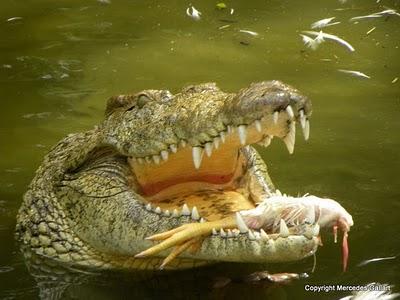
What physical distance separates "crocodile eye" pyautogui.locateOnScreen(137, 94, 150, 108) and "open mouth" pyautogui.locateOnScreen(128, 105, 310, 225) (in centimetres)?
30

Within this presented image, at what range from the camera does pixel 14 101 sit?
21.4ft

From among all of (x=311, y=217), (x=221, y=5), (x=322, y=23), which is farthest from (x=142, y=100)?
(x=221, y=5)

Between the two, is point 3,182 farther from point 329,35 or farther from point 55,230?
point 329,35

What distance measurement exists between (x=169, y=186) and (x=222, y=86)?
8.07 feet

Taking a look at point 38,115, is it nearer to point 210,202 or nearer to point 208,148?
point 210,202

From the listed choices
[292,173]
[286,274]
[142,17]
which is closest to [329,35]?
[142,17]

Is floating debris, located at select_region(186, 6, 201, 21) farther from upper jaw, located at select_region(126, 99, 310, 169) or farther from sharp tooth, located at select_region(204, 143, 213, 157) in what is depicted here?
sharp tooth, located at select_region(204, 143, 213, 157)

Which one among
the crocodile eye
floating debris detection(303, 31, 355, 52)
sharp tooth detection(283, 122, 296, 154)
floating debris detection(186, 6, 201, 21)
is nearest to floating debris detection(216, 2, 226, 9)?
floating debris detection(186, 6, 201, 21)

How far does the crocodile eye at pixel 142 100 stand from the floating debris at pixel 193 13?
13.9 feet

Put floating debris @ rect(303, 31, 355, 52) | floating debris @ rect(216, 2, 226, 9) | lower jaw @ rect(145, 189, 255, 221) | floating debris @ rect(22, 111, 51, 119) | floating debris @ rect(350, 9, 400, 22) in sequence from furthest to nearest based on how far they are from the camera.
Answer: floating debris @ rect(216, 2, 226, 9) < floating debris @ rect(350, 9, 400, 22) < floating debris @ rect(303, 31, 355, 52) < floating debris @ rect(22, 111, 51, 119) < lower jaw @ rect(145, 189, 255, 221)

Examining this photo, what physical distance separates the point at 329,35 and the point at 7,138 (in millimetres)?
3329

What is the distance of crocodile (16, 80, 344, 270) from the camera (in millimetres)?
3555

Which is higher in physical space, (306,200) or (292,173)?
(306,200)

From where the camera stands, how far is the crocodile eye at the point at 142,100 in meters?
4.22
